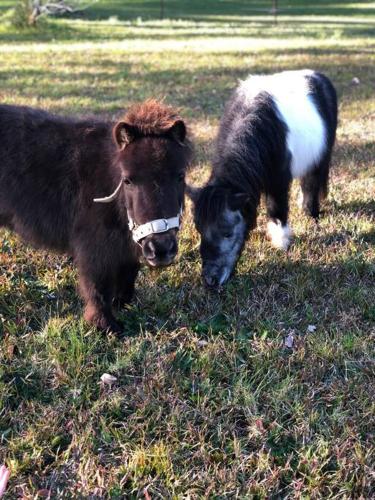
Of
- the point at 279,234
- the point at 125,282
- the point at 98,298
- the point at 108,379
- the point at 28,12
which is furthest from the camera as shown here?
the point at 28,12

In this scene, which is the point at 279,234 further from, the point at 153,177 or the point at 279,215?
the point at 153,177

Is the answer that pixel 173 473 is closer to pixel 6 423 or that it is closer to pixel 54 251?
pixel 6 423

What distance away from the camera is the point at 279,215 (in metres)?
4.82

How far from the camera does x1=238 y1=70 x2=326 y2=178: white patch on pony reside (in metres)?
4.76

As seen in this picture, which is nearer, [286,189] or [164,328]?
[164,328]

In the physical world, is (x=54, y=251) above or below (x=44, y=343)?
above

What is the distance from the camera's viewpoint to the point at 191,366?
325 cm

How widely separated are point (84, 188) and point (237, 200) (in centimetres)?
125

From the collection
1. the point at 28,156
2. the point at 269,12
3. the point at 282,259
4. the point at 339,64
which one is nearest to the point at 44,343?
the point at 28,156

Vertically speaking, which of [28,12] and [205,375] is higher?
[28,12]

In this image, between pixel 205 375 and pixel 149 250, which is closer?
pixel 149 250

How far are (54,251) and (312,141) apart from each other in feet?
9.08

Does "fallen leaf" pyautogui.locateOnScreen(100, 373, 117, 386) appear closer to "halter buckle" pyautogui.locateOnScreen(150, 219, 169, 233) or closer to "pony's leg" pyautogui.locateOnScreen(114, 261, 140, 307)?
"pony's leg" pyautogui.locateOnScreen(114, 261, 140, 307)

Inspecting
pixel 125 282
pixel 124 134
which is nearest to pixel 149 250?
pixel 124 134
